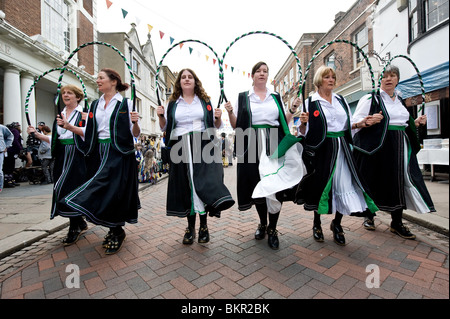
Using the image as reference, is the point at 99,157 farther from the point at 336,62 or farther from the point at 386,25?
the point at 336,62

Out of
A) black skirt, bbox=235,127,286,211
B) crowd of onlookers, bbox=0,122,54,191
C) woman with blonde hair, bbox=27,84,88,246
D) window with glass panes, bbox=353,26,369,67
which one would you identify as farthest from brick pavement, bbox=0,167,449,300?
window with glass panes, bbox=353,26,369,67

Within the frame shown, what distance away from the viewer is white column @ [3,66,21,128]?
8.95 metres

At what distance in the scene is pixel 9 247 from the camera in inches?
112

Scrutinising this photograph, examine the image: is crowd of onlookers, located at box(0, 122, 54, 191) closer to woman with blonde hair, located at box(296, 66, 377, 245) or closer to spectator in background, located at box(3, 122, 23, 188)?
spectator in background, located at box(3, 122, 23, 188)

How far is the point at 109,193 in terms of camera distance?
9.07 feet

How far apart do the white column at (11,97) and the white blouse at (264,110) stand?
994 centimetres

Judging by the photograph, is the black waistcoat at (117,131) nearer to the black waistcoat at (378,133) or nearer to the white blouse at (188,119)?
the white blouse at (188,119)

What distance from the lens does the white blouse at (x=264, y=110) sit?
293cm

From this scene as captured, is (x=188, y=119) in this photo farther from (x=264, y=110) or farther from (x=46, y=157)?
(x=46, y=157)

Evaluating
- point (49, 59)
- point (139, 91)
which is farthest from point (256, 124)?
point (139, 91)

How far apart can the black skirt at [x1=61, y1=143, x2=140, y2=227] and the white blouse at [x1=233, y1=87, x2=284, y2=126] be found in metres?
1.57

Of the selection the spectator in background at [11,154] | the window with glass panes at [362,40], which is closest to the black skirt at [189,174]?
the spectator in background at [11,154]

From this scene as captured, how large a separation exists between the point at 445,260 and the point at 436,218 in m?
1.40

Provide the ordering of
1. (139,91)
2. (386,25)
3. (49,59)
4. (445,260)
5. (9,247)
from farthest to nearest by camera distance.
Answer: (139,91) < (49,59) < (386,25) < (9,247) < (445,260)
